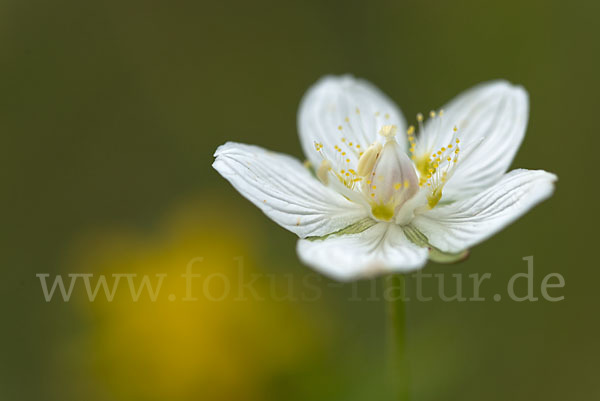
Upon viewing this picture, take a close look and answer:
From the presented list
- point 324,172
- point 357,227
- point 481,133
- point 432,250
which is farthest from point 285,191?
point 481,133

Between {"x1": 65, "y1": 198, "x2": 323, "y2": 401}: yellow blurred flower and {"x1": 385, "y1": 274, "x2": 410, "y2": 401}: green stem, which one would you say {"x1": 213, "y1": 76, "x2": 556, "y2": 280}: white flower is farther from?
{"x1": 65, "y1": 198, "x2": 323, "y2": 401}: yellow blurred flower

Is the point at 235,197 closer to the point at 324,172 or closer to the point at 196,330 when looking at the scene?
the point at 196,330

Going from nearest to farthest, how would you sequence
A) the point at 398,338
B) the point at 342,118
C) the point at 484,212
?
the point at 398,338, the point at 484,212, the point at 342,118

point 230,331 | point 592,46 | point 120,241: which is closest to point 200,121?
point 120,241

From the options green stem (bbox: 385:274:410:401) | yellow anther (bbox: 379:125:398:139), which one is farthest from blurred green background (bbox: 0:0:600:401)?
yellow anther (bbox: 379:125:398:139)

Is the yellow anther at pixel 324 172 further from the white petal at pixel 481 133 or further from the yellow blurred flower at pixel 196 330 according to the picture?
the yellow blurred flower at pixel 196 330

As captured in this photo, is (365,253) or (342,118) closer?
(365,253)

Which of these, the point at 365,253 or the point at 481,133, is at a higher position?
the point at 481,133

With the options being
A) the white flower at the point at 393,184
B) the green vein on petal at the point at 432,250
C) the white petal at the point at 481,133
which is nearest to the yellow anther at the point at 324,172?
the white flower at the point at 393,184

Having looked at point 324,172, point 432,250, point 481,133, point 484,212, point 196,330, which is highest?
point 481,133
